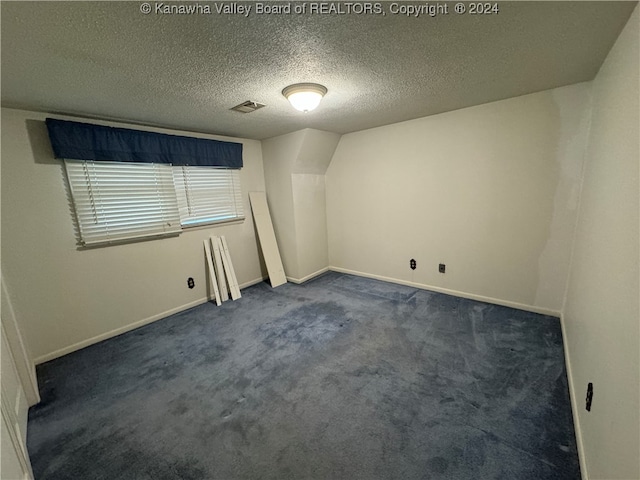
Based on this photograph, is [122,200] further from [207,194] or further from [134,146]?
[207,194]

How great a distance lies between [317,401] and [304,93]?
214cm

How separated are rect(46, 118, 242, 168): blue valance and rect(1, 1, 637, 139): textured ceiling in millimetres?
167

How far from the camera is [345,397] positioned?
1.74 metres

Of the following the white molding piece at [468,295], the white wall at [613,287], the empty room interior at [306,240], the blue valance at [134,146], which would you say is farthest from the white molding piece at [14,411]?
the white molding piece at [468,295]

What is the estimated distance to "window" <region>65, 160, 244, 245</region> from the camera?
243cm

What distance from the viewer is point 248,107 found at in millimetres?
2332

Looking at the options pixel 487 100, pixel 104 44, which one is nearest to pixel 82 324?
pixel 104 44

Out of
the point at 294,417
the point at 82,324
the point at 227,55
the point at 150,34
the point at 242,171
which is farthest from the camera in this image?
the point at 242,171

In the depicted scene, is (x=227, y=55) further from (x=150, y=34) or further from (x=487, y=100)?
(x=487, y=100)

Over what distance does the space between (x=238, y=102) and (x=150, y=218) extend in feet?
5.30

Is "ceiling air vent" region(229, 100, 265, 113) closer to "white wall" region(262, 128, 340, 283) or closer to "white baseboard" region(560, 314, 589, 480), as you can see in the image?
"white wall" region(262, 128, 340, 283)

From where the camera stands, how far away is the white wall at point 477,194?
236cm

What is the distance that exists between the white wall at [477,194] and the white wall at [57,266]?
8.54ft

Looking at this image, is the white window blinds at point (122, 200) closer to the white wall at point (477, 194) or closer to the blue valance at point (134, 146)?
the blue valance at point (134, 146)
